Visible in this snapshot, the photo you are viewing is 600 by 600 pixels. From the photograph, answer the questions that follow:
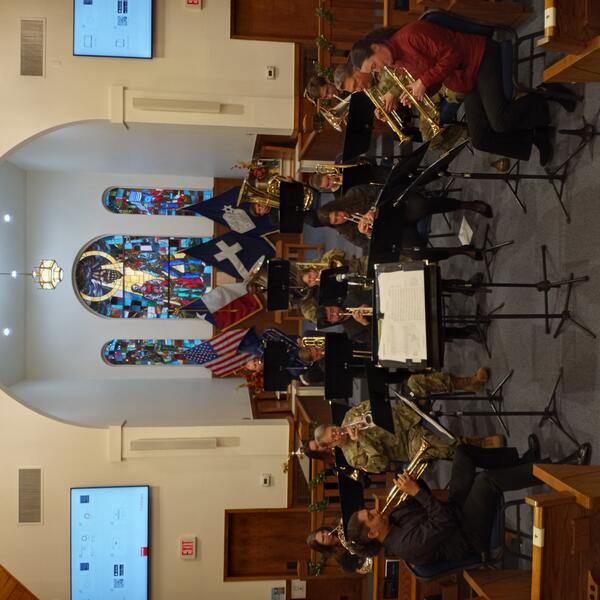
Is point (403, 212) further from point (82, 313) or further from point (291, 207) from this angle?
point (82, 313)

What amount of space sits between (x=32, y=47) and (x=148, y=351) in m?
4.85

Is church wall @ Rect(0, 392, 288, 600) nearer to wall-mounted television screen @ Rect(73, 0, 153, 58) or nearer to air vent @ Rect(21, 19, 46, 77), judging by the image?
air vent @ Rect(21, 19, 46, 77)

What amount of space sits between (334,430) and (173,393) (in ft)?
15.3

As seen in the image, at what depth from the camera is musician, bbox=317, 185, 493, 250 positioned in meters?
5.05

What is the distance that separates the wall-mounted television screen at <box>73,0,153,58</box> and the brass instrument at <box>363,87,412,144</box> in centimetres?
335

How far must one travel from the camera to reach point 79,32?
696 cm

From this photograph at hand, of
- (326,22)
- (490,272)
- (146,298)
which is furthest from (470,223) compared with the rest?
(146,298)

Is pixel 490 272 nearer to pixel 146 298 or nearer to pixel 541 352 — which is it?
pixel 541 352

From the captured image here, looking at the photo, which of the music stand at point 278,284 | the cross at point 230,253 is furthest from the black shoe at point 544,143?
the cross at point 230,253

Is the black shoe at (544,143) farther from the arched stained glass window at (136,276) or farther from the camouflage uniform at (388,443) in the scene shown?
the arched stained glass window at (136,276)

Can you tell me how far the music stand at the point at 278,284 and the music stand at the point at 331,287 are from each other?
31.2 inches

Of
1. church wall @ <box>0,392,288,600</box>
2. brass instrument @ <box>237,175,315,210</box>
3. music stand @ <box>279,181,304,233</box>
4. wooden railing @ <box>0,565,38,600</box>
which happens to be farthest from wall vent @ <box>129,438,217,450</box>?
brass instrument @ <box>237,175,315,210</box>

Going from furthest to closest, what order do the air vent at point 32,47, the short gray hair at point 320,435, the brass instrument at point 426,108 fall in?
1. the air vent at point 32,47
2. the short gray hair at point 320,435
3. the brass instrument at point 426,108

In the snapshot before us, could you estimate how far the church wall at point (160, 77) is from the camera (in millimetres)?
6953
